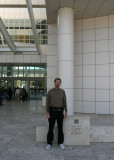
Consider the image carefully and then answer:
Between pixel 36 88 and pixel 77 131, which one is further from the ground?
pixel 36 88

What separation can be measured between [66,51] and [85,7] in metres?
2.54

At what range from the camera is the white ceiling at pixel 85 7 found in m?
10.4

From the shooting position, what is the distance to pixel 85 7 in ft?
36.0

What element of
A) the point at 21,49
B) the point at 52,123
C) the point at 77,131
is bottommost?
the point at 77,131

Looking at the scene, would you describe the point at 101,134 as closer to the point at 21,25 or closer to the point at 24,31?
the point at 24,31

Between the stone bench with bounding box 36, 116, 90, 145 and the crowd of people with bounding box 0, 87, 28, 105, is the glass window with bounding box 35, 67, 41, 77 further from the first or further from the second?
the stone bench with bounding box 36, 116, 90, 145

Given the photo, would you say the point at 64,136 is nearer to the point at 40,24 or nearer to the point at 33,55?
the point at 33,55

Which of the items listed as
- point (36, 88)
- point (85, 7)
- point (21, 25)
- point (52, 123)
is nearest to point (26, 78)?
point (36, 88)

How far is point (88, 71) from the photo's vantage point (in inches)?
484

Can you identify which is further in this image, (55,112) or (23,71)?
(23,71)

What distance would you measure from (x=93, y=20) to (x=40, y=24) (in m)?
10.8

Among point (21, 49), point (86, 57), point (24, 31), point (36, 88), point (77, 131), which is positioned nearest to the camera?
point (77, 131)

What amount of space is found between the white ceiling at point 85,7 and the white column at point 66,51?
16.1 inches

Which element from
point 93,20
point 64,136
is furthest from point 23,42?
point 64,136
